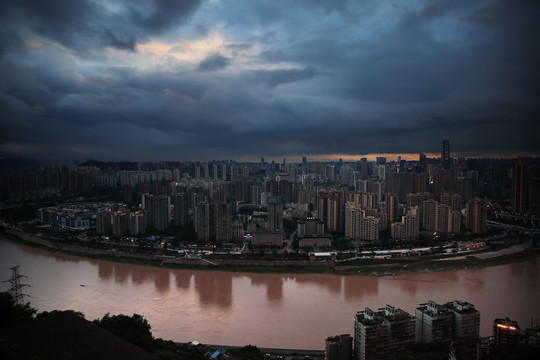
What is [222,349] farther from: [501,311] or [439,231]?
[439,231]

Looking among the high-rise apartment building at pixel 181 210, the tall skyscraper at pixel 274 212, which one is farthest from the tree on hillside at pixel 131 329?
the high-rise apartment building at pixel 181 210

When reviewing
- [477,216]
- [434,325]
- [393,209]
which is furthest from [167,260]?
[477,216]

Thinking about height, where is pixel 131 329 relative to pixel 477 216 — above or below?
below

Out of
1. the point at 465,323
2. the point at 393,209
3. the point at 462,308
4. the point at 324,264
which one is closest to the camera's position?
the point at 465,323

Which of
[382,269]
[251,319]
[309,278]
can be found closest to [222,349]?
[251,319]

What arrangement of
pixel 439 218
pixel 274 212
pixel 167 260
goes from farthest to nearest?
pixel 439 218 → pixel 274 212 → pixel 167 260

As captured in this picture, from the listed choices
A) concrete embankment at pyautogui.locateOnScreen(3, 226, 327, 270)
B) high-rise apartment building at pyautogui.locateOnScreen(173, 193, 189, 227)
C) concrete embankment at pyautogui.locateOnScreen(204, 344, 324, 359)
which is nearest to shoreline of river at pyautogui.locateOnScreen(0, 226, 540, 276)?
concrete embankment at pyautogui.locateOnScreen(3, 226, 327, 270)

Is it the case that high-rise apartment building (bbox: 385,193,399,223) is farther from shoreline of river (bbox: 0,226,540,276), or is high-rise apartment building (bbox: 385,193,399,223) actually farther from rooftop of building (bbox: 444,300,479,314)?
rooftop of building (bbox: 444,300,479,314)

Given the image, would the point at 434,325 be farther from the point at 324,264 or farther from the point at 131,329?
the point at 324,264
